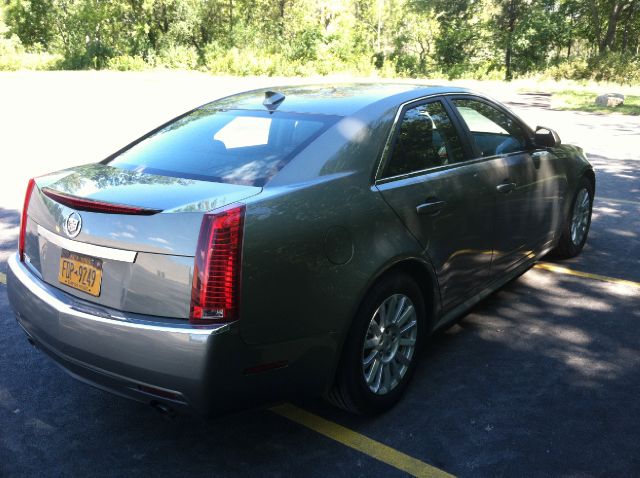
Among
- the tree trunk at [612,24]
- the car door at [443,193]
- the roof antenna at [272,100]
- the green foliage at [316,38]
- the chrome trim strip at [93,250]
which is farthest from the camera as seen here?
the green foliage at [316,38]

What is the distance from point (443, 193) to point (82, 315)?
202 centimetres

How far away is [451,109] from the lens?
403 cm

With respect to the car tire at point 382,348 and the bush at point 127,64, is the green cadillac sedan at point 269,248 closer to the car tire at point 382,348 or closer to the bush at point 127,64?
the car tire at point 382,348

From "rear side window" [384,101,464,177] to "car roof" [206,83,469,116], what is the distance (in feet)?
0.39

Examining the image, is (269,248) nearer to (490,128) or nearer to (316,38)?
(490,128)

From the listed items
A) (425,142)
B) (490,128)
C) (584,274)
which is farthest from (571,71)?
(425,142)

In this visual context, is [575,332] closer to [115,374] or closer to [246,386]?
[246,386]

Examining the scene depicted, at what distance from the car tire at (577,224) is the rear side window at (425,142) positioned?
6.96 ft

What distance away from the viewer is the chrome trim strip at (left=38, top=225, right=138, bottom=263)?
8.64 feet

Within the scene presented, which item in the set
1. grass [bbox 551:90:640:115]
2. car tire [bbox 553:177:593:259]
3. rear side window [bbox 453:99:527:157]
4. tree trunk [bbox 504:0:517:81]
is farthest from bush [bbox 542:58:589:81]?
rear side window [bbox 453:99:527:157]

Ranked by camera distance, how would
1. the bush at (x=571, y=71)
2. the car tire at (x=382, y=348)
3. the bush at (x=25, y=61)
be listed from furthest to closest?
1. the bush at (x=25, y=61)
2. the bush at (x=571, y=71)
3. the car tire at (x=382, y=348)

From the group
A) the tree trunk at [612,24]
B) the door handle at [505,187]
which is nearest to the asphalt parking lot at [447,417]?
the door handle at [505,187]

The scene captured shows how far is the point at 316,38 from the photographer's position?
44.7 metres

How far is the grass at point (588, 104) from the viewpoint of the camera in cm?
2030
